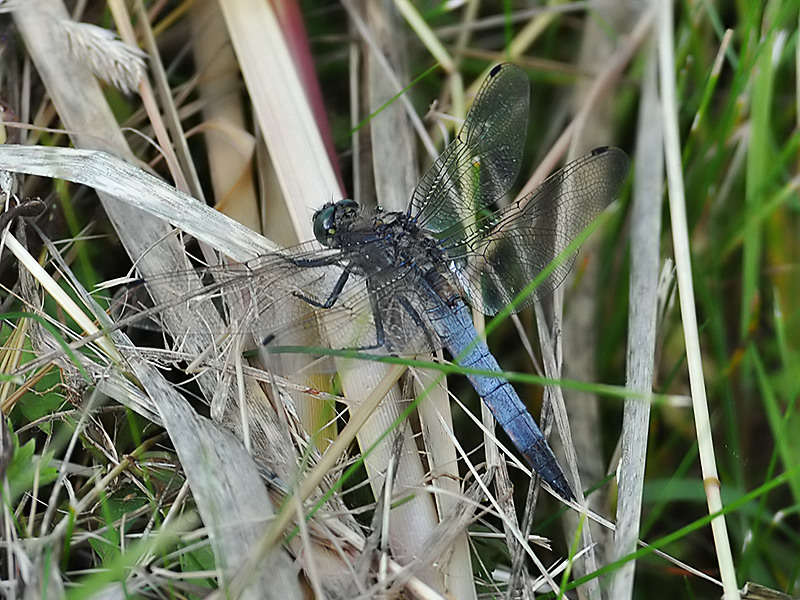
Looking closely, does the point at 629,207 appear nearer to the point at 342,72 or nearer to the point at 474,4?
the point at 474,4

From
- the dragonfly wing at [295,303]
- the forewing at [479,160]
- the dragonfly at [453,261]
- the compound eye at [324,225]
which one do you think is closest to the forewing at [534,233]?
the dragonfly at [453,261]

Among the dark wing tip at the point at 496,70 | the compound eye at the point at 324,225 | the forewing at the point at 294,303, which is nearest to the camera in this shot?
the forewing at the point at 294,303

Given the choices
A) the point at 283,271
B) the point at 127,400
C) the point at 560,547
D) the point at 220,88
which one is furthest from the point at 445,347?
the point at 220,88

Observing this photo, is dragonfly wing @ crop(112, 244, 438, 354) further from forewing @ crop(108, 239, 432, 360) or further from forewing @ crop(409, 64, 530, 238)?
forewing @ crop(409, 64, 530, 238)

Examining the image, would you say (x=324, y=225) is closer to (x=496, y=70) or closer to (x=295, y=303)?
(x=295, y=303)

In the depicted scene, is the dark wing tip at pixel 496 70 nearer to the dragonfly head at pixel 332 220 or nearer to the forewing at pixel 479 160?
the forewing at pixel 479 160

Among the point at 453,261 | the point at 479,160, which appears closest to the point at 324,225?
the point at 453,261

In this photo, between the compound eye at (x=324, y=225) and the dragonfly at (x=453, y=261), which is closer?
the dragonfly at (x=453, y=261)
